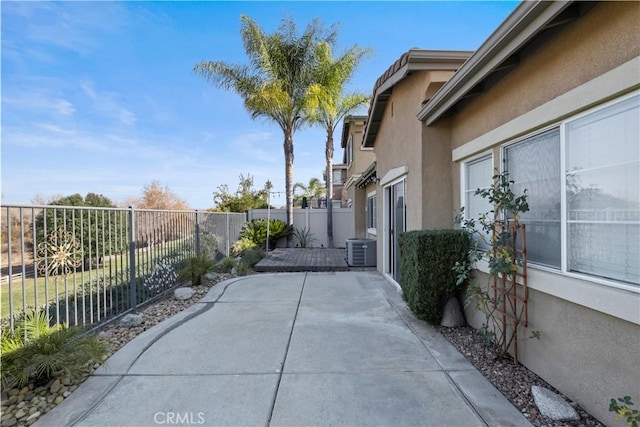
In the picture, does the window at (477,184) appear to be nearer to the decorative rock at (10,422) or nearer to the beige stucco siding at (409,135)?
the beige stucco siding at (409,135)

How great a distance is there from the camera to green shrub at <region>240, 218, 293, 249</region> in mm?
14805

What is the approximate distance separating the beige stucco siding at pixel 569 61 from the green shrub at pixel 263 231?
12.0m

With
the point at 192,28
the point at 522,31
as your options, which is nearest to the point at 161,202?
the point at 192,28

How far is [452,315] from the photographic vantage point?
472cm

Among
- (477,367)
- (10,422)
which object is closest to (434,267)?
(477,367)

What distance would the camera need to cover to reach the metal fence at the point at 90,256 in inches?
150

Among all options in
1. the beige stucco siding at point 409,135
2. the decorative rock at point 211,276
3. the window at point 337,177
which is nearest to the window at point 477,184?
the beige stucco siding at point 409,135

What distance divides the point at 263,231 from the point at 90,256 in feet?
34.4

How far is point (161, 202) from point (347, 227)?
1503 centimetres

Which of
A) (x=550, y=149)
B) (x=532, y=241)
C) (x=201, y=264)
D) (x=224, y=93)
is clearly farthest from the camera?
(x=224, y=93)

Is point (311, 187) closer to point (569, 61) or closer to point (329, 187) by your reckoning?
point (329, 187)

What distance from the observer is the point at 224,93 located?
1487 centimetres

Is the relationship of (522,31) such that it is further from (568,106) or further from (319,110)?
(319,110)

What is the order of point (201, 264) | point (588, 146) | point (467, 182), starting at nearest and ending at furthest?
point (588, 146) → point (467, 182) → point (201, 264)
